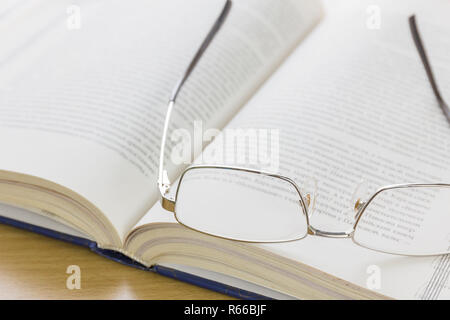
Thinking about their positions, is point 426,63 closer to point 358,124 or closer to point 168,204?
point 358,124

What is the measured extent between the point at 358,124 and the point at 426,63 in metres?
0.19

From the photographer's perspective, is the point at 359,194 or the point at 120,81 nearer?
the point at 359,194

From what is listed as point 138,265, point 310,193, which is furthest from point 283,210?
point 138,265

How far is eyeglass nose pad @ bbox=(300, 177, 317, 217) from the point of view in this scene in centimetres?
61

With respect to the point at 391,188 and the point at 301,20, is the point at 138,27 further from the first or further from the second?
the point at 391,188

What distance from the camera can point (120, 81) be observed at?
2.52 feet

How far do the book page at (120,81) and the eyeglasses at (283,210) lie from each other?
7 cm

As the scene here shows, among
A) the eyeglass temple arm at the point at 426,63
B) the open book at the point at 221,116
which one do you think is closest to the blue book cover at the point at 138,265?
the open book at the point at 221,116

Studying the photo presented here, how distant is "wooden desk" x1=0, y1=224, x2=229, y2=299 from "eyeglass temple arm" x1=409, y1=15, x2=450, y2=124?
423mm

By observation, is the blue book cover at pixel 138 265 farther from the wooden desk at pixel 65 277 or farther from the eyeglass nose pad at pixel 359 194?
the eyeglass nose pad at pixel 359 194
